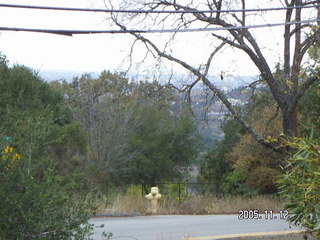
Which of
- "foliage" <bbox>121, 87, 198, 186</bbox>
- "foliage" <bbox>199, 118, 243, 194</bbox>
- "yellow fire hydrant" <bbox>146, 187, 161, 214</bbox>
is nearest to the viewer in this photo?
"yellow fire hydrant" <bbox>146, 187, 161, 214</bbox>

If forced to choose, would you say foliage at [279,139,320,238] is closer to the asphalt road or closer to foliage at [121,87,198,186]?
the asphalt road

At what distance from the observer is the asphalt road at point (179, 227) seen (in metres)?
14.3

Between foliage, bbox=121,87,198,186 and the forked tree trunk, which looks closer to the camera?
the forked tree trunk

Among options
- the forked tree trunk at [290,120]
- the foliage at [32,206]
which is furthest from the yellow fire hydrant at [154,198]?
the foliage at [32,206]

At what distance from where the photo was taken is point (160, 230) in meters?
15.1

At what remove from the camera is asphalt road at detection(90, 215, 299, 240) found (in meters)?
14.3

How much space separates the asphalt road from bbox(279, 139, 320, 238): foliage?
17.0 ft

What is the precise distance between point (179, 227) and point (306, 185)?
313 inches

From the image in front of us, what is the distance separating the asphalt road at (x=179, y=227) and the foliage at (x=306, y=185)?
518 centimetres

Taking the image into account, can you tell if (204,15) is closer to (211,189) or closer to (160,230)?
(160,230)

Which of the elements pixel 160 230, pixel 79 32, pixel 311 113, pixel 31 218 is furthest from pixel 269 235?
pixel 311 113
